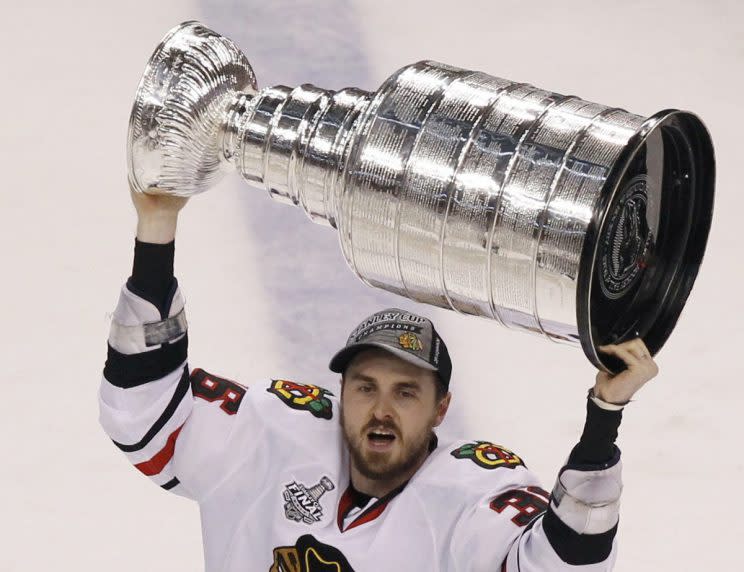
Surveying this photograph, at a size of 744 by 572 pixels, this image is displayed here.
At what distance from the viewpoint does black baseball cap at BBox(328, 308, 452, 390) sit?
89.0 inches

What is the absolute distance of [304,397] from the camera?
2396mm

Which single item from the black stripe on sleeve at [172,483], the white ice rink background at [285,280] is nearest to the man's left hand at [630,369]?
the black stripe on sleeve at [172,483]

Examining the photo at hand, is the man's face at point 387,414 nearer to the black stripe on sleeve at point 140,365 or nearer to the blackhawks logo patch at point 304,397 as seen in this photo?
the blackhawks logo patch at point 304,397

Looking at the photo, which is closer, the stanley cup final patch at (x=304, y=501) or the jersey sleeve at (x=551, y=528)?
the jersey sleeve at (x=551, y=528)

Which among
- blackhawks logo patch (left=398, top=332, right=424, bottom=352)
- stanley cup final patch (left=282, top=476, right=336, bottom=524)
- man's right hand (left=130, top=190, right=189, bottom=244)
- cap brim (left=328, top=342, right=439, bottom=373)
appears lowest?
stanley cup final patch (left=282, top=476, right=336, bottom=524)

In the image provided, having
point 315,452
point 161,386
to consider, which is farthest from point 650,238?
point 161,386

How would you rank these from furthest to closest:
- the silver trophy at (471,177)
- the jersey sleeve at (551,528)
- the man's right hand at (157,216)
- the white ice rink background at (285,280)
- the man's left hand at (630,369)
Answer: the white ice rink background at (285,280)
the man's right hand at (157,216)
the jersey sleeve at (551,528)
the man's left hand at (630,369)
the silver trophy at (471,177)

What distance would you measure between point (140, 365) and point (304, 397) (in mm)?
249

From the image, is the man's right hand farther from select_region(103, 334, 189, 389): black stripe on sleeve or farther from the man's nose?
the man's nose

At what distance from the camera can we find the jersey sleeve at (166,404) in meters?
2.27

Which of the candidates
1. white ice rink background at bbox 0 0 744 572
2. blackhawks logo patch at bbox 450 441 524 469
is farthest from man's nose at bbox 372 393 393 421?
white ice rink background at bbox 0 0 744 572

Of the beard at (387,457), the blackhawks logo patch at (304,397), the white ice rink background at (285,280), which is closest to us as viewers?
the beard at (387,457)

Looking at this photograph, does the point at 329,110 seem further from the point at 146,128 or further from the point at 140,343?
the point at 140,343

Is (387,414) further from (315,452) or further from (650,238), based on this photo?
(650,238)
